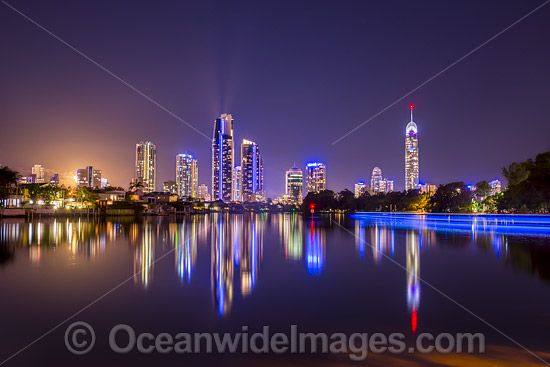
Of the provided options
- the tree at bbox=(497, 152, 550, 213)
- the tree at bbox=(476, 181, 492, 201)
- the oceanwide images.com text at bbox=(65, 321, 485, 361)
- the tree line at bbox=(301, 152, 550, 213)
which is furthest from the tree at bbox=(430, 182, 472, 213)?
the oceanwide images.com text at bbox=(65, 321, 485, 361)

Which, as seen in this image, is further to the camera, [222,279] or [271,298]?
[222,279]


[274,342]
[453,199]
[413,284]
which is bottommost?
[413,284]

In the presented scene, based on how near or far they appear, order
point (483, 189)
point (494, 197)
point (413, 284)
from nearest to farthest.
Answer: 1. point (413, 284)
2. point (494, 197)
3. point (483, 189)

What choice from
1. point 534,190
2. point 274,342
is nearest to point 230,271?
point 274,342

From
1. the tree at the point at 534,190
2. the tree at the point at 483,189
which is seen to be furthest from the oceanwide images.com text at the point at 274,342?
the tree at the point at 483,189

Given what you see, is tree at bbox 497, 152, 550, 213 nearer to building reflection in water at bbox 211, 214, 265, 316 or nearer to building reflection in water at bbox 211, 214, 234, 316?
building reflection in water at bbox 211, 214, 265, 316

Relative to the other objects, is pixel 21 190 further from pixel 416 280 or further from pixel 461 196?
pixel 416 280

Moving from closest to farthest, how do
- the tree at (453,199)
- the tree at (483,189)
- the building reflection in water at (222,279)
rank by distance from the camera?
the building reflection in water at (222,279) → the tree at (483,189) → the tree at (453,199)

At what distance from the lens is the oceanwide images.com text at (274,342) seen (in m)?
6.45

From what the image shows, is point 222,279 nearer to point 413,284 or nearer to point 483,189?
point 413,284

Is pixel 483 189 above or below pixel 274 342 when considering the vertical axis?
above

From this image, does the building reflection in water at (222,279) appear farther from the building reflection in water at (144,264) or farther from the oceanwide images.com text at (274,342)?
the building reflection in water at (144,264)

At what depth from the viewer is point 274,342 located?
22.5 ft

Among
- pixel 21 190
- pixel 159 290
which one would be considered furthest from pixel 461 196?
pixel 21 190
